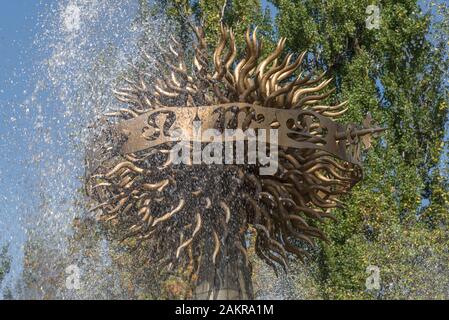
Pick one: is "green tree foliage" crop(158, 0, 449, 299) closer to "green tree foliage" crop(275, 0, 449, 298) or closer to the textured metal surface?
"green tree foliage" crop(275, 0, 449, 298)

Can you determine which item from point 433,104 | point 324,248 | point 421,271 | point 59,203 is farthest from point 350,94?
point 59,203

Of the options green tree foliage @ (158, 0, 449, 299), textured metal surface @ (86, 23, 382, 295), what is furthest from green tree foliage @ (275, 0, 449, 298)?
textured metal surface @ (86, 23, 382, 295)

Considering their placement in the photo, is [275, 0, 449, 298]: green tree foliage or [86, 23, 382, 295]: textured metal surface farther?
[275, 0, 449, 298]: green tree foliage

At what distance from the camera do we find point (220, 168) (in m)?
7.42

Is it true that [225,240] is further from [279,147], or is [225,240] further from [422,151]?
[422,151]

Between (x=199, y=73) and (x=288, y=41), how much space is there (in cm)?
1216

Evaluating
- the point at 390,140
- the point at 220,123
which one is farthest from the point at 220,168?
the point at 390,140

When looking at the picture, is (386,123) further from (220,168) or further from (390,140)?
(220,168)

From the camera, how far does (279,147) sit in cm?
742

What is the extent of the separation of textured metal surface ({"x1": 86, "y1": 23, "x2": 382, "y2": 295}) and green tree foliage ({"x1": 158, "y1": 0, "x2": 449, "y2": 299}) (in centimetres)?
754

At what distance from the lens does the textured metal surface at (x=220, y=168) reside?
24.0ft

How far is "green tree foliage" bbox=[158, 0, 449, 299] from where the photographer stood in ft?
51.7

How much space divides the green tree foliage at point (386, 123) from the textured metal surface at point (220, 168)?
24.7ft

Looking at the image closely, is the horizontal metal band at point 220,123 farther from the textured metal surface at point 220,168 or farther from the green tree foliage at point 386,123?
the green tree foliage at point 386,123
